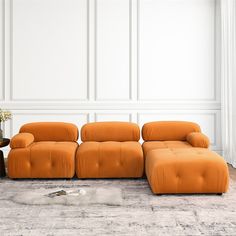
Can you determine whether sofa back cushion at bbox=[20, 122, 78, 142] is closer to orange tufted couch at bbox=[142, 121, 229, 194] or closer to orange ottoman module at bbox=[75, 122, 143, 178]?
orange ottoman module at bbox=[75, 122, 143, 178]

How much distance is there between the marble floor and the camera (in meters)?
3.06

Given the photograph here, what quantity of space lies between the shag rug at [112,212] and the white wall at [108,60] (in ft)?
8.50

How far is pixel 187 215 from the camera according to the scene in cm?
344

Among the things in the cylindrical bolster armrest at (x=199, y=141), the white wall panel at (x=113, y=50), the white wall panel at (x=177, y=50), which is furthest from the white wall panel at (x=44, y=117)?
the cylindrical bolster armrest at (x=199, y=141)

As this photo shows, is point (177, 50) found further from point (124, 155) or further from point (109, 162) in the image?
point (109, 162)

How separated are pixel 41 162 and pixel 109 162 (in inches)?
32.6

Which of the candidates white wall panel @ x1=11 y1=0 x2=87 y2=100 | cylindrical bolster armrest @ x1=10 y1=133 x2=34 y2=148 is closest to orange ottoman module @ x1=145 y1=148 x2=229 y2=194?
cylindrical bolster armrest @ x1=10 y1=133 x2=34 y2=148

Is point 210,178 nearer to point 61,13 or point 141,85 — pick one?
point 141,85

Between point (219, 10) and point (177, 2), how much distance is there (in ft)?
2.43

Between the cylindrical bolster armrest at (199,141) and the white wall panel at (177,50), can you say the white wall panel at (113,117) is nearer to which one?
the white wall panel at (177,50)

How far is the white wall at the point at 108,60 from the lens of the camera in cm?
694

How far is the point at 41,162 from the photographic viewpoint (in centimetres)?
486

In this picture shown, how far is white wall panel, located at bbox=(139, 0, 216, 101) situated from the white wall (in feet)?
0.06

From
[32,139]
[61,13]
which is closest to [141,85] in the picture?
[61,13]
